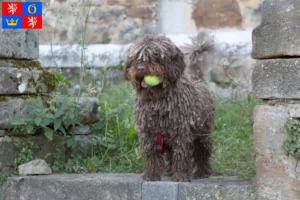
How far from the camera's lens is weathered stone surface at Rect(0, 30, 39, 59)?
5934mm

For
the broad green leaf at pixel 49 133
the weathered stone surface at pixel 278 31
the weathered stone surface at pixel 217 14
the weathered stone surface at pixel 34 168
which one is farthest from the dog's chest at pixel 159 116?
the weathered stone surface at pixel 217 14

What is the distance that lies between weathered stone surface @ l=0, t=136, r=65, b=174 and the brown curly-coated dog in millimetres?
1113

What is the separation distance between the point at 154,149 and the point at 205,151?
1.90 ft

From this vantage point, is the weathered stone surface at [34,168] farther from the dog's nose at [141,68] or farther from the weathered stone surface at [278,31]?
the weathered stone surface at [278,31]

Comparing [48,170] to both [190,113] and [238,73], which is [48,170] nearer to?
[190,113]

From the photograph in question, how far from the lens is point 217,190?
506 cm

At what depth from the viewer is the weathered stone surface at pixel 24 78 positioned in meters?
Answer: 5.89

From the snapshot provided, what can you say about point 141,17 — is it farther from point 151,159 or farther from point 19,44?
point 151,159

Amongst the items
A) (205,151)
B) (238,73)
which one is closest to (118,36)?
(238,73)

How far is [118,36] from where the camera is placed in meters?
8.73

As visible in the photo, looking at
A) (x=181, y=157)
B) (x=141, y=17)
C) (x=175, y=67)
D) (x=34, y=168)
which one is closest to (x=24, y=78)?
(x=34, y=168)

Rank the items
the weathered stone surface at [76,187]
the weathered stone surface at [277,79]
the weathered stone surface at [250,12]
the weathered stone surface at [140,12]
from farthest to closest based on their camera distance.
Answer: the weathered stone surface at [140,12], the weathered stone surface at [250,12], the weathered stone surface at [76,187], the weathered stone surface at [277,79]

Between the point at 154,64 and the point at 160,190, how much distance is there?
99 centimetres

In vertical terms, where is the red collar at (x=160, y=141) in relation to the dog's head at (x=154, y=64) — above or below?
below
